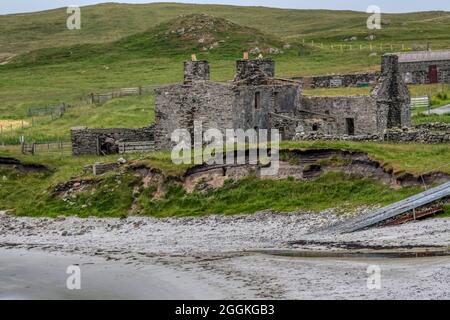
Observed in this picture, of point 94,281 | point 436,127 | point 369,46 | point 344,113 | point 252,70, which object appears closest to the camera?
point 94,281

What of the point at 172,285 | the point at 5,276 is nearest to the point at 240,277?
the point at 172,285

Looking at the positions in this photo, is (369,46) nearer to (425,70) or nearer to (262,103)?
(425,70)

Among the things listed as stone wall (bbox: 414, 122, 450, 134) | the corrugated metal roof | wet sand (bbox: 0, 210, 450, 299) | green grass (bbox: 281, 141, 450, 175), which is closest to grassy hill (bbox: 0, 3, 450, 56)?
the corrugated metal roof

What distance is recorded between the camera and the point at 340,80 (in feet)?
279

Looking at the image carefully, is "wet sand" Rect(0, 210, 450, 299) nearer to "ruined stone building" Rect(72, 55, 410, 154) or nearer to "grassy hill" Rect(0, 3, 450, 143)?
"ruined stone building" Rect(72, 55, 410, 154)

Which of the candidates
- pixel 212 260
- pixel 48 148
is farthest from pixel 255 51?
pixel 212 260

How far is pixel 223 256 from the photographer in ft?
149

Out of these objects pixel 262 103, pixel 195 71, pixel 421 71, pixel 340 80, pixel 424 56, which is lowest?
pixel 421 71

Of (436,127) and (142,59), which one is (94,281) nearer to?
(436,127)

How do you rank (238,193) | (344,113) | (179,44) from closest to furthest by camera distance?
1. (238,193)
2. (344,113)
3. (179,44)

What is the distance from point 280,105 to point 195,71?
5728mm

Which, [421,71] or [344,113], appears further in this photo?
[421,71]

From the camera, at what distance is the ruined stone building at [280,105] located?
2596 inches

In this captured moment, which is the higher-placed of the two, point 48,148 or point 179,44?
point 179,44
